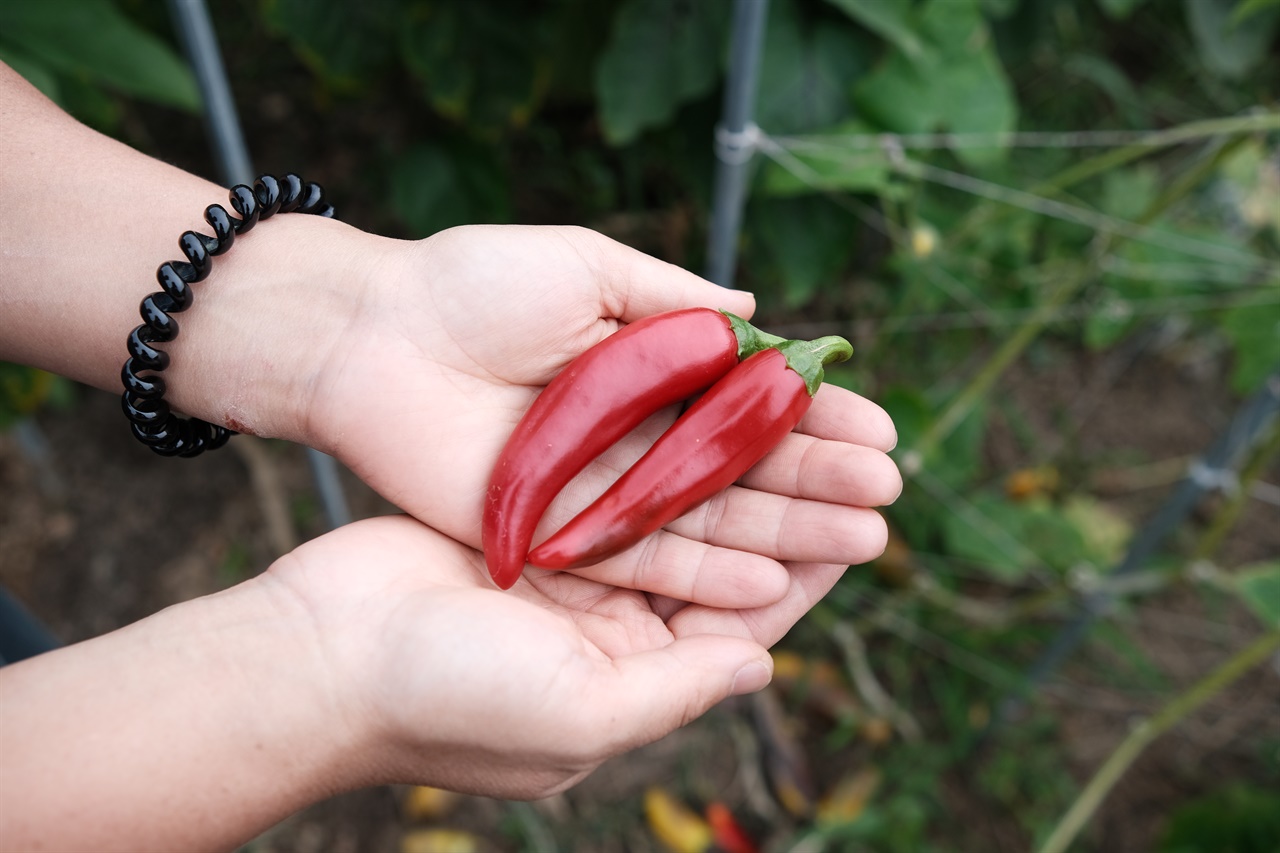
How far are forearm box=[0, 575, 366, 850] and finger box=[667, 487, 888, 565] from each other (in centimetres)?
87

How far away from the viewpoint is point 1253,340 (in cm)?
260

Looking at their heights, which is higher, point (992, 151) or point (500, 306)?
point (992, 151)

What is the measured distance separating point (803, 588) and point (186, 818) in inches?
48.0

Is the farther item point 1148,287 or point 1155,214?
point 1148,287

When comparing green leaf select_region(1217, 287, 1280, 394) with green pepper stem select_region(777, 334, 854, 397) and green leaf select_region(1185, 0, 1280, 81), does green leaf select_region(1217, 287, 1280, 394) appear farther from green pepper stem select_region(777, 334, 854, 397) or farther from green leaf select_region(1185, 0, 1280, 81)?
green pepper stem select_region(777, 334, 854, 397)

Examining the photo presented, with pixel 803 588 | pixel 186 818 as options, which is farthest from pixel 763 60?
pixel 186 818

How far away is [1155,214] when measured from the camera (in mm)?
2395

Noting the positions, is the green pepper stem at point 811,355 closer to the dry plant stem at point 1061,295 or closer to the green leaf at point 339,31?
the dry plant stem at point 1061,295

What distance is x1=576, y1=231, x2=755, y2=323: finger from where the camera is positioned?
1.98 metres

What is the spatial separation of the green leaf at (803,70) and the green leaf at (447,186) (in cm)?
105

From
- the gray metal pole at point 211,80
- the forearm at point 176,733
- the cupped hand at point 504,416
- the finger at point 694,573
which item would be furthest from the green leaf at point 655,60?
the forearm at point 176,733

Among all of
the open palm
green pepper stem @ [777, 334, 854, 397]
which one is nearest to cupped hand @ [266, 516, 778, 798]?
the open palm

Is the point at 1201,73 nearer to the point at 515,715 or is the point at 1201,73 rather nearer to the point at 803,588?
the point at 803,588

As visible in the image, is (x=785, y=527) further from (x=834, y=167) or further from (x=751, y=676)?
(x=834, y=167)
